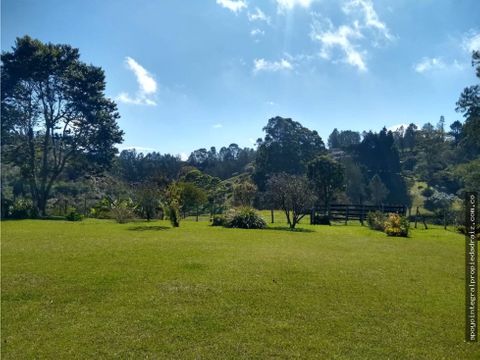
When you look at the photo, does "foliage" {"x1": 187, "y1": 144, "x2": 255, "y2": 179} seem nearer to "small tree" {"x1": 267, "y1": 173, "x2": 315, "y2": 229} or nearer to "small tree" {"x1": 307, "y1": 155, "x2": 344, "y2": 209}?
"small tree" {"x1": 307, "y1": 155, "x2": 344, "y2": 209}

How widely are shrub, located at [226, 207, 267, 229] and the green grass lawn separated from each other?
12.2 metres

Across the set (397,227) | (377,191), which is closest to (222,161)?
(377,191)

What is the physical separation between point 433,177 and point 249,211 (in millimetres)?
66876

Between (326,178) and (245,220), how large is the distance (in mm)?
27138

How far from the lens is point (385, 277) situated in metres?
9.48

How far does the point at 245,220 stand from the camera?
24.4m

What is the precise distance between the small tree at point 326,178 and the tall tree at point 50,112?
1046 inches

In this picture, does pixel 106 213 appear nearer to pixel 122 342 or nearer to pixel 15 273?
pixel 15 273

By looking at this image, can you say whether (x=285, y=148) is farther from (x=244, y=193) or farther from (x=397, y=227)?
(x=397, y=227)

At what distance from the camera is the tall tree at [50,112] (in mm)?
34062

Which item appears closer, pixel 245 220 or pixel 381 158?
pixel 245 220

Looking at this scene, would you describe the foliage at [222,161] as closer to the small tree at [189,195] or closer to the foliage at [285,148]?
the foliage at [285,148]

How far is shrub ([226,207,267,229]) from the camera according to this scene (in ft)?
80.1

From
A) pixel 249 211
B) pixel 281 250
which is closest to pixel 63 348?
pixel 281 250
